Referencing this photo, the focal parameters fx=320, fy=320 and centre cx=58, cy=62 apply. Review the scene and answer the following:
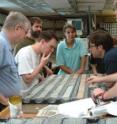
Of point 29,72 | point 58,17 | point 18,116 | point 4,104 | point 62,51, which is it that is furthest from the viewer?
point 58,17

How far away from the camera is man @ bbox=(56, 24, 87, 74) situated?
443 cm

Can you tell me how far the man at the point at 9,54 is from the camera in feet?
8.27

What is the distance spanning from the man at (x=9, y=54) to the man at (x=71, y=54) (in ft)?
5.96

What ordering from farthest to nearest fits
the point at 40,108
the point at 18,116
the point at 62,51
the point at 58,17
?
the point at 58,17
the point at 62,51
the point at 40,108
the point at 18,116

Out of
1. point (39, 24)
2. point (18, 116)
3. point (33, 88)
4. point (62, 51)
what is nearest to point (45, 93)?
point (33, 88)

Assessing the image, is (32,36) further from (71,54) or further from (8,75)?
(8,75)

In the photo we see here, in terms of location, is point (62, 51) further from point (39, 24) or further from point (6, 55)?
point (6, 55)

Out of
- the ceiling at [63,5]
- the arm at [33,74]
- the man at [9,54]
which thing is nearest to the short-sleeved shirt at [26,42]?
the arm at [33,74]

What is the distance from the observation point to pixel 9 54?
2559 millimetres

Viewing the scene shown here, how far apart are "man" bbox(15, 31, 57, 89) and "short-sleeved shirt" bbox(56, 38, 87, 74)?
4.13 feet

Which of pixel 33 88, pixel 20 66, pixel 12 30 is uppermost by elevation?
pixel 12 30

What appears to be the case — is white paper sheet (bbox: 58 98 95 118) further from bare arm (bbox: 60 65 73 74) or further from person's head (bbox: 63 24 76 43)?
person's head (bbox: 63 24 76 43)

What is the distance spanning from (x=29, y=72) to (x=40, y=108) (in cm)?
80

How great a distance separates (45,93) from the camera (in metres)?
2.61
